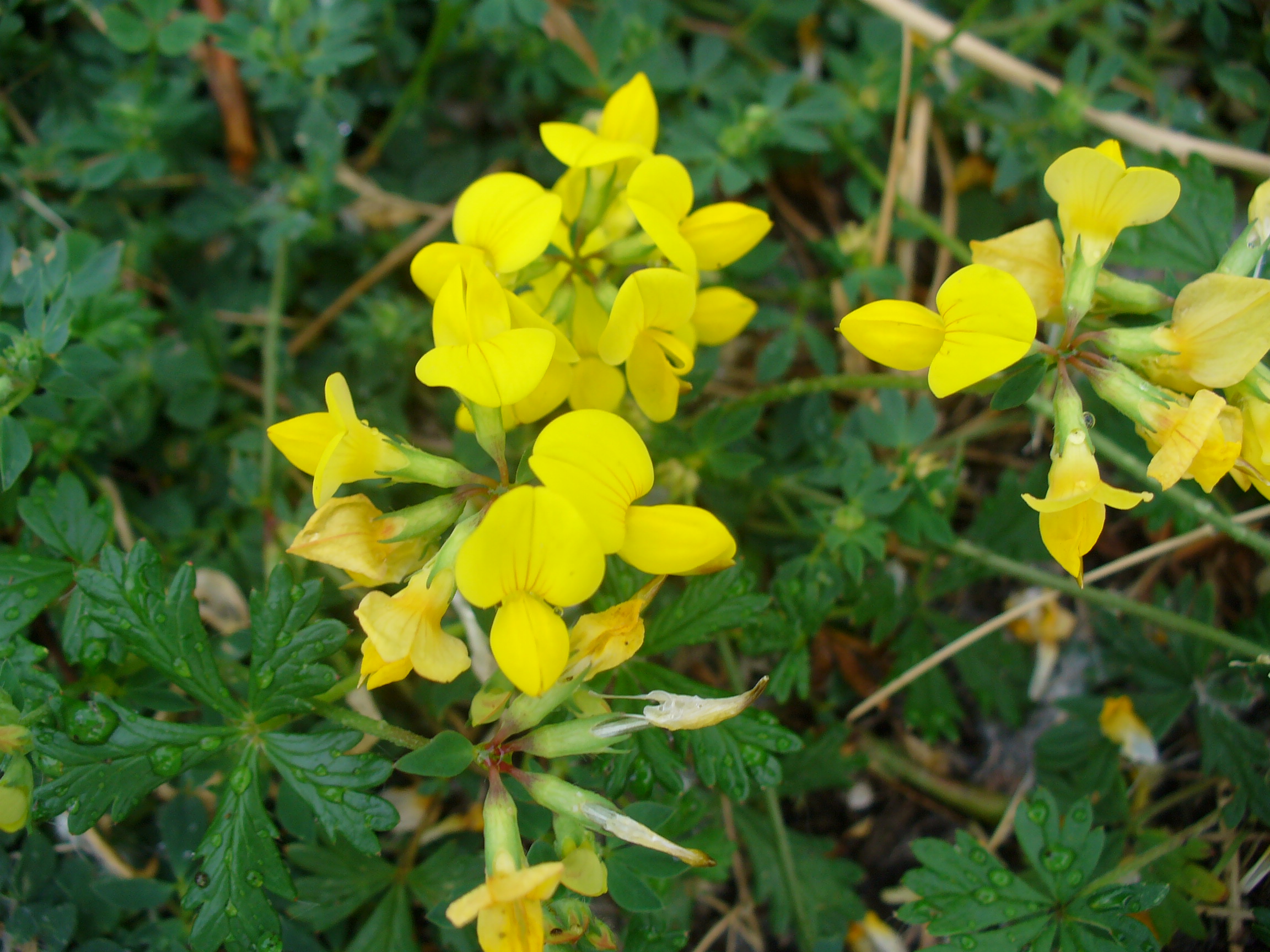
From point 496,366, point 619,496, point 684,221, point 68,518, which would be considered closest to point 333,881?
point 68,518

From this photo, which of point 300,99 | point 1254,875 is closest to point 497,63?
point 300,99

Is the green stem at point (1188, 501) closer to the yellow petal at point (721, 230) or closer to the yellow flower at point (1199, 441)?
the yellow flower at point (1199, 441)

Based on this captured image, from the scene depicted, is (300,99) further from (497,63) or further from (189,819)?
(189,819)

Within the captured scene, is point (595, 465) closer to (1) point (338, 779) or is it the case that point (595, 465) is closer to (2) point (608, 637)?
(2) point (608, 637)

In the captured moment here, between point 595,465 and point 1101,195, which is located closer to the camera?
point 595,465

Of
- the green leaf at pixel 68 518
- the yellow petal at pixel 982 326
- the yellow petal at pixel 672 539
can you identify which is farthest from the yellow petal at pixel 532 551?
the green leaf at pixel 68 518
